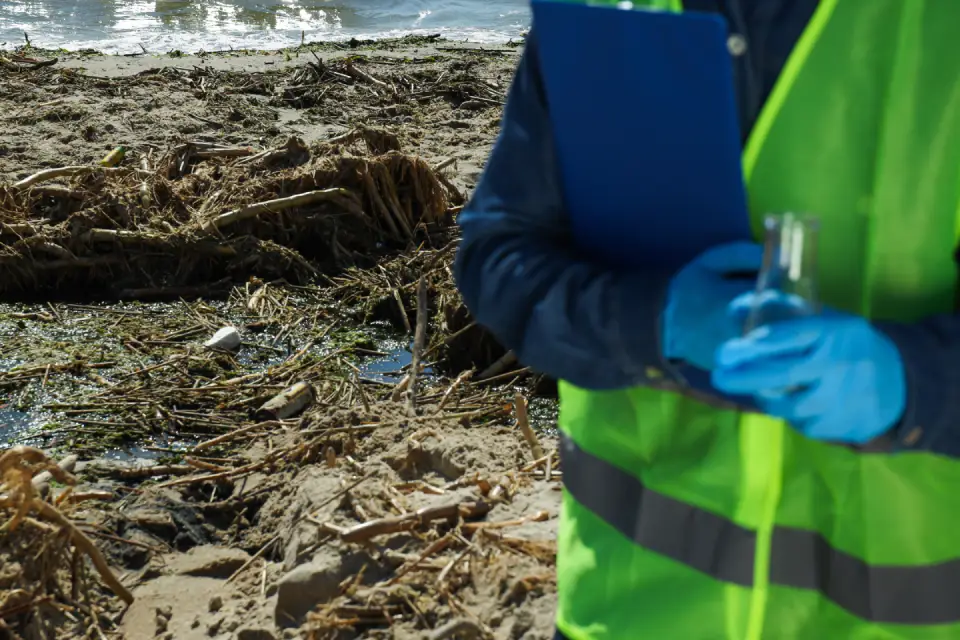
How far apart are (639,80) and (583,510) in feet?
2.22

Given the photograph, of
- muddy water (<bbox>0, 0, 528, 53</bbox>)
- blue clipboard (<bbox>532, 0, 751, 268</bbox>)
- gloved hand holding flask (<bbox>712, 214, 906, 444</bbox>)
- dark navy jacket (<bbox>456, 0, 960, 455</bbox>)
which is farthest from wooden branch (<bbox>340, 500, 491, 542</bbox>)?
muddy water (<bbox>0, 0, 528, 53</bbox>)

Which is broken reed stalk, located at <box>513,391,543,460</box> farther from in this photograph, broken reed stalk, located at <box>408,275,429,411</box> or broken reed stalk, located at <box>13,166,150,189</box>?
broken reed stalk, located at <box>13,166,150,189</box>

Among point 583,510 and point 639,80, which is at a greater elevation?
point 639,80

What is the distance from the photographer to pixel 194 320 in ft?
20.2

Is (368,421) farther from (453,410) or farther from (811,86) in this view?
(811,86)

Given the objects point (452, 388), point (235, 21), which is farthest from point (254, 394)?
point (235, 21)

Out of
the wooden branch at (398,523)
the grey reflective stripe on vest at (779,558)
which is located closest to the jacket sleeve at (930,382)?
the grey reflective stripe on vest at (779,558)

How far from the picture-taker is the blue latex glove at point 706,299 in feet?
3.93

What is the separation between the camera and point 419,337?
17.6 ft

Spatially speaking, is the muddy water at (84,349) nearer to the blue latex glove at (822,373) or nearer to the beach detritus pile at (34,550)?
the beach detritus pile at (34,550)

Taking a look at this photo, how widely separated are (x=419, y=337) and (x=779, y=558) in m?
4.02

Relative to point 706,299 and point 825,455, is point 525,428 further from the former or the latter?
point 706,299

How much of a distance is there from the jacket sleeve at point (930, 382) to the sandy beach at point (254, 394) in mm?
1641

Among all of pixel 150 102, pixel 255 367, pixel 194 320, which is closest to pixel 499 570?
pixel 255 367
